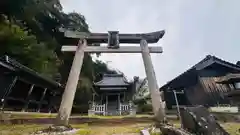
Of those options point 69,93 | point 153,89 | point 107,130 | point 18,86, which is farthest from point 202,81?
point 18,86

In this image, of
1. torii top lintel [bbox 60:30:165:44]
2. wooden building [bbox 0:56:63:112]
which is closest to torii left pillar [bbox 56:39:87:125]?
torii top lintel [bbox 60:30:165:44]

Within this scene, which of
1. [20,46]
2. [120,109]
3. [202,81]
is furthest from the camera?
[120,109]

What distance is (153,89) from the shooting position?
7.08m

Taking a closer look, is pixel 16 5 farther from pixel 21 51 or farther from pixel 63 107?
pixel 63 107

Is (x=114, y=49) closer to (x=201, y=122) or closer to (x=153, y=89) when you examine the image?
(x=153, y=89)

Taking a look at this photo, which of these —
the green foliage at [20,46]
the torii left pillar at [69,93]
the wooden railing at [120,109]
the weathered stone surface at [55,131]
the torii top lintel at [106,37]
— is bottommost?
the weathered stone surface at [55,131]

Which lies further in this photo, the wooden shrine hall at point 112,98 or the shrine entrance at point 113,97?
the shrine entrance at point 113,97

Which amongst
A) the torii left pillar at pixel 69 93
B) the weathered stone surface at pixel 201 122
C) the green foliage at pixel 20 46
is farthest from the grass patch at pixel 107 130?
the green foliage at pixel 20 46

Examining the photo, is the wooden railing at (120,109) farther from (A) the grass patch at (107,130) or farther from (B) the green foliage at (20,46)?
(A) the grass patch at (107,130)

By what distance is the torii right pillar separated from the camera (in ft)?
20.7

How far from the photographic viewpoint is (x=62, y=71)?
25906 mm

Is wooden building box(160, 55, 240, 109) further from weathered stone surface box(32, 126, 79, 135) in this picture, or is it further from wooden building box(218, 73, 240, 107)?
weathered stone surface box(32, 126, 79, 135)

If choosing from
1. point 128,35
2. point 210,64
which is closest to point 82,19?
point 210,64

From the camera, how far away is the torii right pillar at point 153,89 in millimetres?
6324
